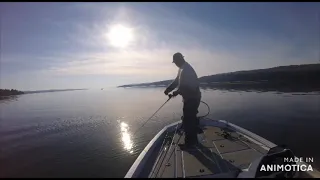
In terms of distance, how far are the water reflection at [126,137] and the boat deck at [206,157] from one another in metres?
5.48

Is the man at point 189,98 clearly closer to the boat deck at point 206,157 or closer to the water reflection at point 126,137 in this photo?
the boat deck at point 206,157

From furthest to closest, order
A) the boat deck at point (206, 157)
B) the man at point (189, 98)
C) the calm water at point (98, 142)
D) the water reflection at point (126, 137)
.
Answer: the water reflection at point (126, 137) → the calm water at point (98, 142) → the man at point (189, 98) → the boat deck at point (206, 157)

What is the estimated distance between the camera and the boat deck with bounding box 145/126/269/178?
5664 mm

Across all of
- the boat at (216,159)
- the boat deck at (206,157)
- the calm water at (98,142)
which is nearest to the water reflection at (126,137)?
the calm water at (98,142)

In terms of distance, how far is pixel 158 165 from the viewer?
625 cm

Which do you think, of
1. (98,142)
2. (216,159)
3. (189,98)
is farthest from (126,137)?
(216,159)

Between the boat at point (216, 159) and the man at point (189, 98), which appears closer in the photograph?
the boat at point (216, 159)

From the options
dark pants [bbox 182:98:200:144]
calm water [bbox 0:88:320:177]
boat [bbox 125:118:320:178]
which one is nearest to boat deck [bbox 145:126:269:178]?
boat [bbox 125:118:320:178]

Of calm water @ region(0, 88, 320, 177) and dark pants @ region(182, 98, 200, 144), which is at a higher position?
dark pants @ region(182, 98, 200, 144)

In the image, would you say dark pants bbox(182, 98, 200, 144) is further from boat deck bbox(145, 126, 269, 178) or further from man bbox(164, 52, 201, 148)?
boat deck bbox(145, 126, 269, 178)

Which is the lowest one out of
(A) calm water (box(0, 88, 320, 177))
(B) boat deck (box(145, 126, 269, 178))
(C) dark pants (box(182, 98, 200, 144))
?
(A) calm water (box(0, 88, 320, 177))

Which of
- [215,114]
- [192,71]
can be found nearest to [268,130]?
[215,114]

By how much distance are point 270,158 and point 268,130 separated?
1146 centimetres

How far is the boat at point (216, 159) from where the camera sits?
5013mm
